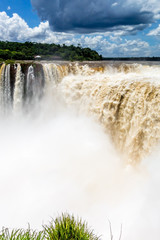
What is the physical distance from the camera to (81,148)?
374 inches

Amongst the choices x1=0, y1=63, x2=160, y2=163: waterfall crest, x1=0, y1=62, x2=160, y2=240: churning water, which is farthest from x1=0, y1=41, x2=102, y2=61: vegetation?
x1=0, y1=62, x2=160, y2=240: churning water

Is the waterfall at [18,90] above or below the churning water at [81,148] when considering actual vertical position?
above

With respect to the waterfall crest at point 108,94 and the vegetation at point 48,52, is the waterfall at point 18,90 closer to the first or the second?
the waterfall crest at point 108,94

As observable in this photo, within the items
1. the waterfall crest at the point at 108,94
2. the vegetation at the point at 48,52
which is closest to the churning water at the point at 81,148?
the waterfall crest at the point at 108,94

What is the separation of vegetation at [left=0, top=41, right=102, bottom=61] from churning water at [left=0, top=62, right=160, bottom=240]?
12059 mm

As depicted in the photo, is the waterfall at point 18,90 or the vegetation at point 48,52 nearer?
the waterfall at point 18,90

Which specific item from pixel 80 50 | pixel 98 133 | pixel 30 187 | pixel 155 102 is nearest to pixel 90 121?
pixel 98 133

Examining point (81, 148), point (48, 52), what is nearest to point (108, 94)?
point (81, 148)

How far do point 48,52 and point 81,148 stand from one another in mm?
23103

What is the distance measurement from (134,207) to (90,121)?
16.2 ft

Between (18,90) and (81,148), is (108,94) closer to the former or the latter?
(81,148)

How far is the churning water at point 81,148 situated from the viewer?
21.8ft

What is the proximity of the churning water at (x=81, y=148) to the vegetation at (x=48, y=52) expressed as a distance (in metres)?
12.1

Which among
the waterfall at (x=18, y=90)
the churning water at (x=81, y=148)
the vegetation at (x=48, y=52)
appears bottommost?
the churning water at (x=81, y=148)
